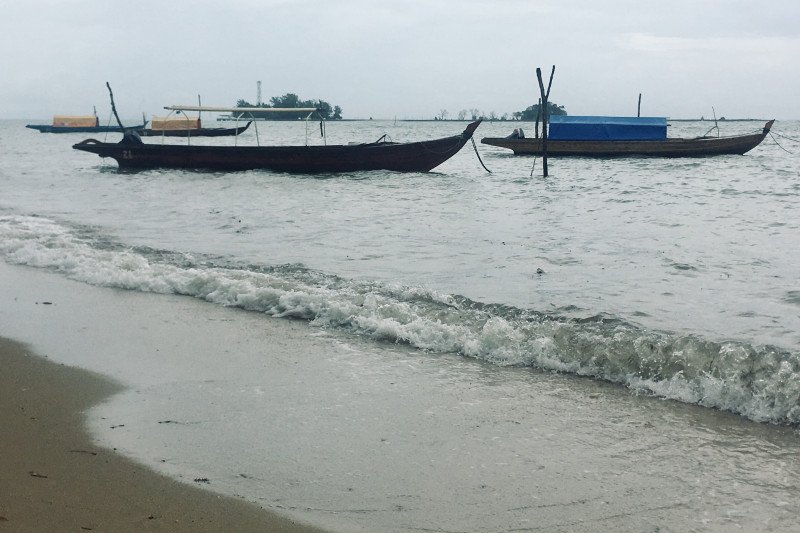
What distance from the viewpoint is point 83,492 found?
298 centimetres

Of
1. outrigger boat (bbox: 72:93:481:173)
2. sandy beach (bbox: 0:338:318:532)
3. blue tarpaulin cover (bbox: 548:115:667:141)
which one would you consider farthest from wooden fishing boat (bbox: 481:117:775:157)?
sandy beach (bbox: 0:338:318:532)

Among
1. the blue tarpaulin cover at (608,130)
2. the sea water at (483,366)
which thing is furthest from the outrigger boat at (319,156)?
the blue tarpaulin cover at (608,130)

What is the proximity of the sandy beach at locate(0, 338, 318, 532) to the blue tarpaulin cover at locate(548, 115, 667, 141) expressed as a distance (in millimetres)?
32011

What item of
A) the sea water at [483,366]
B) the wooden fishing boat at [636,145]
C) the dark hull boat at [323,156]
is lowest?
the sea water at [483,366]

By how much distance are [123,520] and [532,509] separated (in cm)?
163

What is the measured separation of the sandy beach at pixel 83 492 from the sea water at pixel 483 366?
0.47 ft

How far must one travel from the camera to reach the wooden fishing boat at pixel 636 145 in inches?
1293

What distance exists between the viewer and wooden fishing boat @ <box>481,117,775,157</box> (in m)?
32.8

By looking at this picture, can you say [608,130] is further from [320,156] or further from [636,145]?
[320,156]

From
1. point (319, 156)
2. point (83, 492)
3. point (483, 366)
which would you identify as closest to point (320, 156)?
point (319, 156)

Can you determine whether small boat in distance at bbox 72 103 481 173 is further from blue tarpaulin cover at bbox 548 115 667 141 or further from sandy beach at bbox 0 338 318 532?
sandy beach at bbox 0 338 318 532

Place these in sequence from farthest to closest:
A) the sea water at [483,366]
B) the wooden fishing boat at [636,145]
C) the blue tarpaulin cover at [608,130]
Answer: the blue tarpaulin cover at [608,130]
the wooden fishing boat at [636,145]
the sea water at [483,366]

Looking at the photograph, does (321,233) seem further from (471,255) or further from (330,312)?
(330,312)

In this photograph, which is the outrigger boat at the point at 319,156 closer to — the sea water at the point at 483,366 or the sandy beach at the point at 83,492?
the sea water at the point at 483,366
